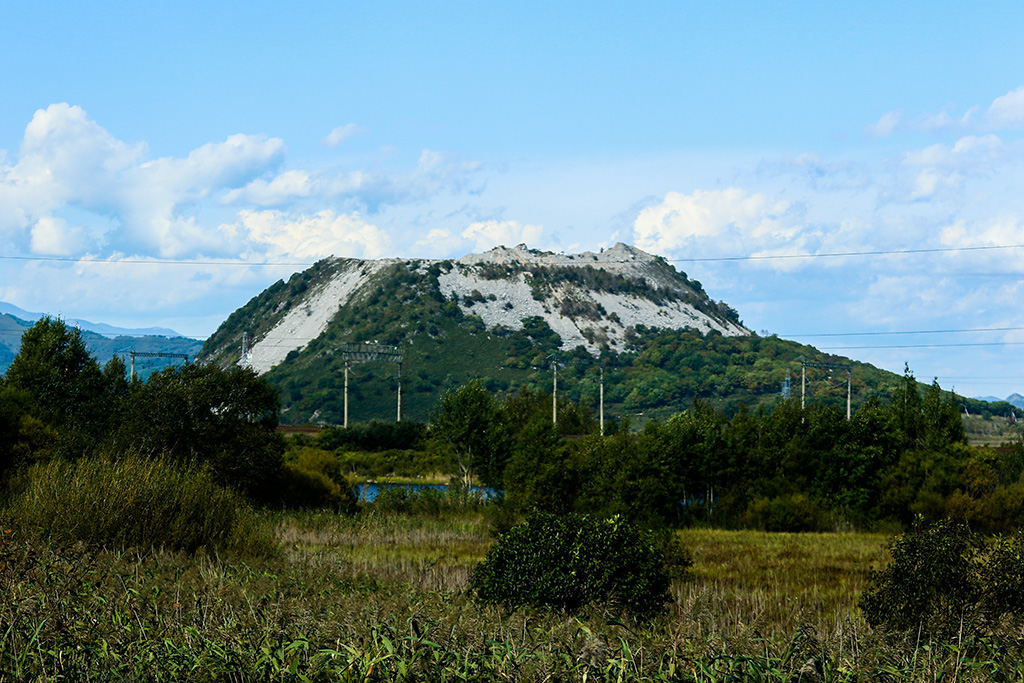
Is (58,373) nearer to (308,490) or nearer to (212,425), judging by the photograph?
(212,425)

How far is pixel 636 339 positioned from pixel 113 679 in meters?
189

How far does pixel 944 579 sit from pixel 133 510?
47.2 ft

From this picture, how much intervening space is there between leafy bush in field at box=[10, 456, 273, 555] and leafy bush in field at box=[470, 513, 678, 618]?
5.38 m

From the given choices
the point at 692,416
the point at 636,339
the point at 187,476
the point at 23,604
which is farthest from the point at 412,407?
the point at 23,604

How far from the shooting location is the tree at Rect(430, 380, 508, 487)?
5181cm

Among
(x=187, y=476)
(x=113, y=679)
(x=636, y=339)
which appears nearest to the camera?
(x=113, y=679)

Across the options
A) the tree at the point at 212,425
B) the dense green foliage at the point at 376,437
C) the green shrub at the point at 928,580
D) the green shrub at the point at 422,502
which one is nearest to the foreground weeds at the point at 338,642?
the green shrub at the point at 928,580

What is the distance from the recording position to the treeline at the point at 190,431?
36.1 m

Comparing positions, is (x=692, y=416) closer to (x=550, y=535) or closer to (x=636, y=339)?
(x=550, y=535)

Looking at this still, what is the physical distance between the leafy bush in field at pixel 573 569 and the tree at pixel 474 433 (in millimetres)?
33898

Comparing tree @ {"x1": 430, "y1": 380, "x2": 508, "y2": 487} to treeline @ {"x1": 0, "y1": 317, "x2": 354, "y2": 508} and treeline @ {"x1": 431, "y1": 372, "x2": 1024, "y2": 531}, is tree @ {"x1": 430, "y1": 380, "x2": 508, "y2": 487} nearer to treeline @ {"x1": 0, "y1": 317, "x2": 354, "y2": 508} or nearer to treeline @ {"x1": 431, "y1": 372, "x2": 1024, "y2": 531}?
treeline @ {"x1": 431, "y1": 372, "x2": 1024, "y2": 531}

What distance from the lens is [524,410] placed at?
269 ft

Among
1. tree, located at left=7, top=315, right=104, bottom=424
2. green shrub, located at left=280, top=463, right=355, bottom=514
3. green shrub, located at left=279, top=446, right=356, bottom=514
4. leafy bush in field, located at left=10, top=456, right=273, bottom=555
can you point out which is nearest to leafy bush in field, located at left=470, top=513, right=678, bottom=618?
leafy bush in field, located at left=10, top=456, right=273, bottom=555

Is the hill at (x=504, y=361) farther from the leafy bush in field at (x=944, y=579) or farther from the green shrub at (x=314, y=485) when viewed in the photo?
the leafy bush in field at (x=944, y=579)
